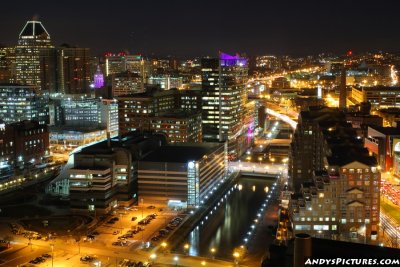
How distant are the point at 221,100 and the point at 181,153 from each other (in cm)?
904

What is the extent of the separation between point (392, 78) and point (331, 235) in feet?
154

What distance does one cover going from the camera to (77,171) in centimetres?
1964

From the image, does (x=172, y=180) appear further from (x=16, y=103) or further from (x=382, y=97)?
(x=382, y=97)

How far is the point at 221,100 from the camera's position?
3053 centimetres

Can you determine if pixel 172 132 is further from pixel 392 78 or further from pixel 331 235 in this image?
pixel 392 78

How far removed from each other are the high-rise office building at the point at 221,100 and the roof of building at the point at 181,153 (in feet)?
20.1

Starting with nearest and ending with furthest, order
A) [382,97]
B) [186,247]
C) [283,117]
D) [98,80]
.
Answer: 1. [186,247]
2. [283,117]
3. [382,97]
4. [98,80]

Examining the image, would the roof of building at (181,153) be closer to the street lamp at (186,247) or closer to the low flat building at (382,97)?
the street lamp at (186,247)

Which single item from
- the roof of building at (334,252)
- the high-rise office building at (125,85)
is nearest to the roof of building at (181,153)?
the roof of building at (334,252)

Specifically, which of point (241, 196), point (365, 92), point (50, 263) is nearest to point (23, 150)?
point (241, 196)

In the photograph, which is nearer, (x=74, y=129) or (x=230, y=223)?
(x=230, y=223)

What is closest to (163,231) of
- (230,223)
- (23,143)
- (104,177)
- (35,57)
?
(230,223)

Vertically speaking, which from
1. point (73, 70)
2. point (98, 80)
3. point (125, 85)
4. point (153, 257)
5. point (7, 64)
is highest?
point (7, 64)

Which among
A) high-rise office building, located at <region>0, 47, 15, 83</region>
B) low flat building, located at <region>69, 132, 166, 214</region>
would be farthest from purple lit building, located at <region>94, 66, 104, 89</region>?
low flat building, located at <region>69, 132, 166, 214</region>
